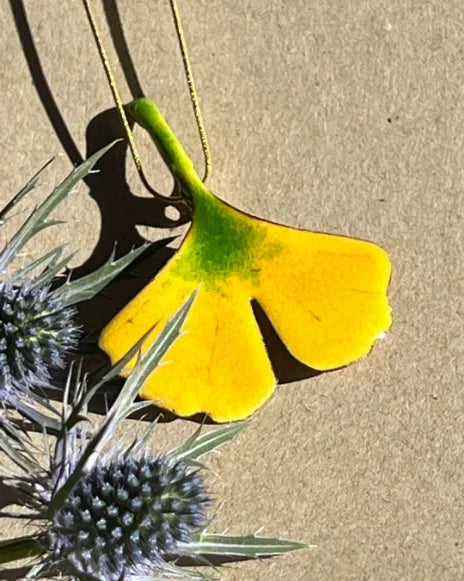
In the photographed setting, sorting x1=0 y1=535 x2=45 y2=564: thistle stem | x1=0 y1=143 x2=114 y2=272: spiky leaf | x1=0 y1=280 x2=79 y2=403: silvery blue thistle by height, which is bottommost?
x1=0 y1=535 x2=45 y2=564: thistle stem

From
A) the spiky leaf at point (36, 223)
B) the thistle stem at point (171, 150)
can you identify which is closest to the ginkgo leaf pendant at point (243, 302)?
the thistle stem at point (171, 150)

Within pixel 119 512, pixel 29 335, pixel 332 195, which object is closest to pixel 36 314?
pixel 29 335

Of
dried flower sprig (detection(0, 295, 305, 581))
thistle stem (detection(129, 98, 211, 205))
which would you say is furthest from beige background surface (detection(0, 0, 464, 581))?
dried flower sprig (detection(0, 295, 305, 581))

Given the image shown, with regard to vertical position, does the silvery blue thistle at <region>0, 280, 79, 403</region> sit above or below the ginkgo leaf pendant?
above

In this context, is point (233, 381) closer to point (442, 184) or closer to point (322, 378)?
point (322, 378)

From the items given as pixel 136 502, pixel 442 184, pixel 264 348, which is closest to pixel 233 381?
pixel 264 348

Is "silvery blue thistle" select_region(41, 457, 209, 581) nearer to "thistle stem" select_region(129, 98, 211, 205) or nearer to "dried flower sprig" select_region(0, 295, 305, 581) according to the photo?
"dried flower sprig" select_region(0, 295, 305, 581)

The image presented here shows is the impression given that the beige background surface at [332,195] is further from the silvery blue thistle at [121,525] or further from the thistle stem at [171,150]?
the silvery blue thistle at [121,525]
